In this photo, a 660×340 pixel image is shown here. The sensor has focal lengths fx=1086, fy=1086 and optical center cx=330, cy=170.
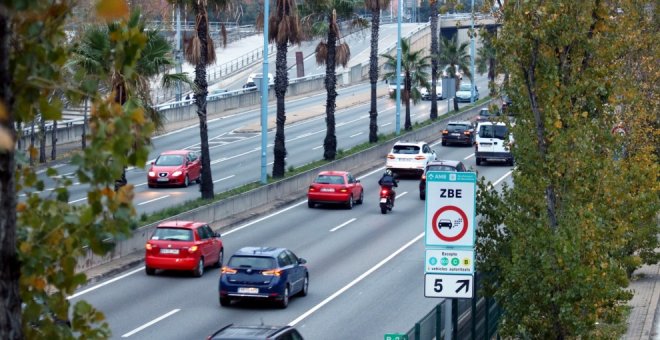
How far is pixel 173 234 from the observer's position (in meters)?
28.3

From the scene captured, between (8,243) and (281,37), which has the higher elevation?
(8,243)

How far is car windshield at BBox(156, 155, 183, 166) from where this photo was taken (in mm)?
45803

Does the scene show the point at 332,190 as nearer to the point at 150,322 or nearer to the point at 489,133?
the point at 489,133

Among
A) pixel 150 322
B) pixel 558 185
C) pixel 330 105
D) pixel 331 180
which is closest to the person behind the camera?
pixel 558 185

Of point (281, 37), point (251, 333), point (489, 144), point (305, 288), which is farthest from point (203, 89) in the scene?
point (251, 333)

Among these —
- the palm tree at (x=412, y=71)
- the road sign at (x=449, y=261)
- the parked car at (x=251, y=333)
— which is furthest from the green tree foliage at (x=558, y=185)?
the palm tree at (x=412, y=71)

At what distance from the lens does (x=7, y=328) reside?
5.49 metres

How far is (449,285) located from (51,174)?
789 centimetres

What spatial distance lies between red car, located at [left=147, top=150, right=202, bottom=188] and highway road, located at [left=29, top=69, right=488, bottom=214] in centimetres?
38

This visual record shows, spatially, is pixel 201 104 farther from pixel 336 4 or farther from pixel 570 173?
pixel 570 173

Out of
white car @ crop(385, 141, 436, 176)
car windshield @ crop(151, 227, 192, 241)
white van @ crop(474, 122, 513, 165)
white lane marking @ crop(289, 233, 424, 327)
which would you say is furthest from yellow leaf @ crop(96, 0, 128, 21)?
white van @ crop(474, 122, 513, 165)

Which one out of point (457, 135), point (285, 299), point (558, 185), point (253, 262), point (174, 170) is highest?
point (558, 185)

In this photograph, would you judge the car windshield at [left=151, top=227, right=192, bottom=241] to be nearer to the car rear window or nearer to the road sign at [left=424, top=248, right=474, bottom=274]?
the road sign at [left=424, top=248, right=474, bottom=274]

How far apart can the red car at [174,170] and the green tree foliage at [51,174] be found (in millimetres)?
38996
